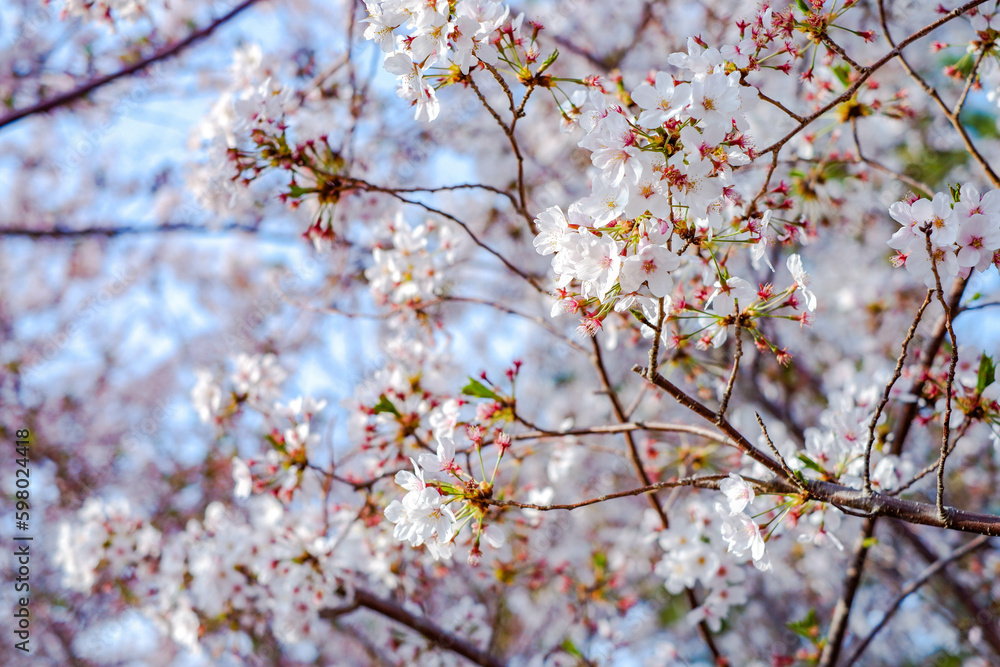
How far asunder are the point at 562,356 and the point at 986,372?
4938mm

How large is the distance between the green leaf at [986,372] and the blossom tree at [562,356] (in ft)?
0.04

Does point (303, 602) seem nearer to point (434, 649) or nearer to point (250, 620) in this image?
point (434, 649)

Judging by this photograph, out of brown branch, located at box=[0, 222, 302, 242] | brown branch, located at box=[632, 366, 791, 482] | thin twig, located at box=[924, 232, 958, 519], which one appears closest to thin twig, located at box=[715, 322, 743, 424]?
brown branch, located at box=[632, 366, 791, 482]

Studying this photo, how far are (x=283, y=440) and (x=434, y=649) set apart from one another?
116cm

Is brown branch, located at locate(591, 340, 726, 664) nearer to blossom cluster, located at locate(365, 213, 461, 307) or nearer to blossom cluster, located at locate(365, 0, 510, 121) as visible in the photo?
blossom cluster, located at locate(365, 213, 461, 307)

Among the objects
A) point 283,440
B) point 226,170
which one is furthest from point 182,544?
point 226,170

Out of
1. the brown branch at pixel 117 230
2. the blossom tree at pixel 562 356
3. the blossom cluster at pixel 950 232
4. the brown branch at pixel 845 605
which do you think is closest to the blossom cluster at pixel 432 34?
the blossom tree at pixel 562 356

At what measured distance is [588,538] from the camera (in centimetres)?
550

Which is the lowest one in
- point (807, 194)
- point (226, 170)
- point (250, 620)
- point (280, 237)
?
point (250, 620)

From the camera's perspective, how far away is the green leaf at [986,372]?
5.32ft

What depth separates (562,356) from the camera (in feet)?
21.4

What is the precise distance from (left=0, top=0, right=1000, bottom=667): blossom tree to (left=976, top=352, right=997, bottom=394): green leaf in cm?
1

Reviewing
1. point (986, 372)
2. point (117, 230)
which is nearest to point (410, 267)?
point (986, 372)

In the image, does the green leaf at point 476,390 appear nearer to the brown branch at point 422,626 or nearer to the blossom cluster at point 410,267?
the blossom cluster at point 410,267
